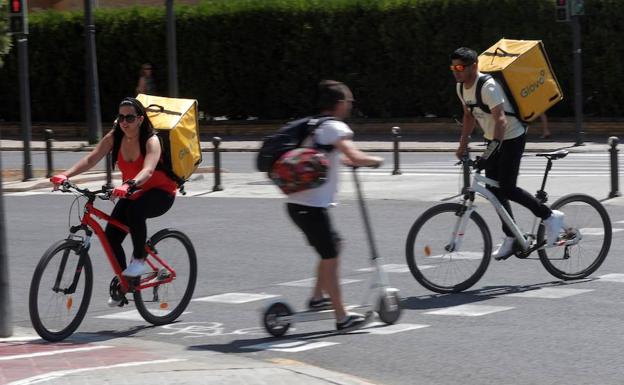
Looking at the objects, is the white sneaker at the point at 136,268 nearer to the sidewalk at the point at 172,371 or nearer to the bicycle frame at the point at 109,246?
the bicycle frame at the point at 109,246

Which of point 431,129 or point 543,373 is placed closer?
point 543,373

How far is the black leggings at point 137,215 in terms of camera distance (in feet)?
30.2

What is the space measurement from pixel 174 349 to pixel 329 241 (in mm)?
1191

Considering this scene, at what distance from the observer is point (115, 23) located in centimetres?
3744

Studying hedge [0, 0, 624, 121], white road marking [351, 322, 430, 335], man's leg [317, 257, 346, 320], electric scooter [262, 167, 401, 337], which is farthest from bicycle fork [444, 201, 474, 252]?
hedge [0, 0, 624, 121]

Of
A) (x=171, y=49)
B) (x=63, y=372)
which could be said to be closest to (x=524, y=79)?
(x=63, y=372)

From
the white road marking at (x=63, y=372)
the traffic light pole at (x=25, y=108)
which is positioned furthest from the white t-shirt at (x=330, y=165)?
the traffic light pole at (x=25, y=108)

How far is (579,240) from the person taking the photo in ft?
35.5

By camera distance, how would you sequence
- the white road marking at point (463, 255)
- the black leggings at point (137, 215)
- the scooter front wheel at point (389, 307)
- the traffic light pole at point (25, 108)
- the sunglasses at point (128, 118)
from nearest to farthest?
the scooter front wheel at point (389, 307) → the sunglasses at point (128, 118) → the black leggings at point (137, 215) → the white road marking at point (463, 255) → the traffic light pole at point (25, 108)

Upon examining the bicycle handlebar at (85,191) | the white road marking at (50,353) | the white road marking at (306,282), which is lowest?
the white road marking at (306,282)

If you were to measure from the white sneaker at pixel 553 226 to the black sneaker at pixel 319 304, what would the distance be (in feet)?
7.99

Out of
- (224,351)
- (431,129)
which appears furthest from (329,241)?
(431,129)

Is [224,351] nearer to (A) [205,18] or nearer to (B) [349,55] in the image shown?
(B) [349,55]

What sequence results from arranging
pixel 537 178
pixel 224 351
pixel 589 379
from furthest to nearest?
1. pixel 537 178
2. pixel 224 351
3. pixel 589 379
